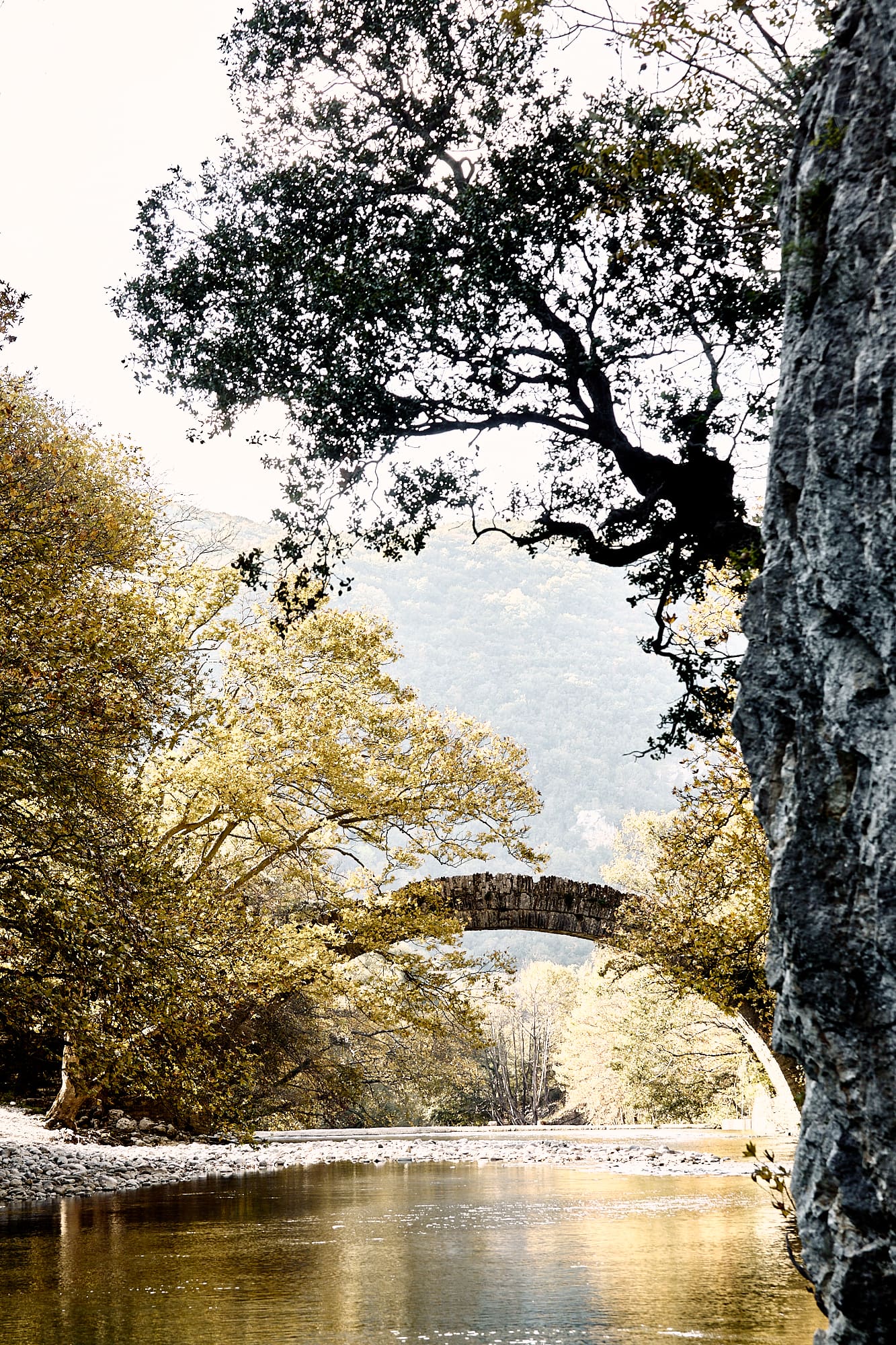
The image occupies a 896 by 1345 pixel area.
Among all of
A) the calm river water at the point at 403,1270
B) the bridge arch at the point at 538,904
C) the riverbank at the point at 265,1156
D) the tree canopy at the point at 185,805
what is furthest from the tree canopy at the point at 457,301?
the bridge arch at the point at 538,904

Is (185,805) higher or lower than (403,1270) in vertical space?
higher

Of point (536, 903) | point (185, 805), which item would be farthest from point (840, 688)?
point (536, 903)

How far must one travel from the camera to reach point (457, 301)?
920 centimetres

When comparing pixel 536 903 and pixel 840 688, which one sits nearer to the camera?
pixel 840 688

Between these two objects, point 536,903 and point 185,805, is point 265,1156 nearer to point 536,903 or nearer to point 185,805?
point 536,903

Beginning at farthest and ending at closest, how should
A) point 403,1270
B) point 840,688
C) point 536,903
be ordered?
point 536,903 → point 403,1270 → point 840,688

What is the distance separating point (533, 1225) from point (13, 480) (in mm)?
9212

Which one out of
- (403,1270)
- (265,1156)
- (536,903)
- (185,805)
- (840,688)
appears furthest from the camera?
(536,903)

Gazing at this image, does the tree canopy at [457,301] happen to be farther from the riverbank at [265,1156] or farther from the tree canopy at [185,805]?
the riverbank at [265,1156]

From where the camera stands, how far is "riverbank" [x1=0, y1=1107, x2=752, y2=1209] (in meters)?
15.0

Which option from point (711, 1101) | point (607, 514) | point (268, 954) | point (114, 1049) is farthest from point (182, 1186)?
point (711, 1101)

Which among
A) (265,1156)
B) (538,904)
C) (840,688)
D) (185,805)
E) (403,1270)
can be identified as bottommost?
(265,1156)

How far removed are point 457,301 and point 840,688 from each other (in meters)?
5.86

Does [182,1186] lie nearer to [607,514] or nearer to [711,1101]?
[607,514]
